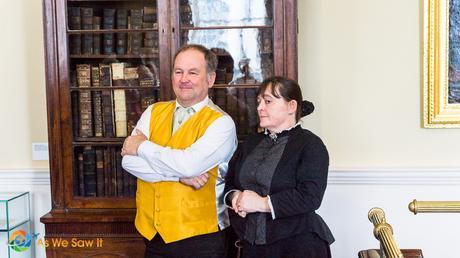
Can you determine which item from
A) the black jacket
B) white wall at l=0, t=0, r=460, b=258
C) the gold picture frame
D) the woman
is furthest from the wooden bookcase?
the gold picture frame

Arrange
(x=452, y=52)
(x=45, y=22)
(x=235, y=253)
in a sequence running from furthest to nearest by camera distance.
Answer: (x=452, y=52)
(x=45, y=22)
(x=235, y=253)

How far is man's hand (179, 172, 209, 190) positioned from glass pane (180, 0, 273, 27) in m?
0.91

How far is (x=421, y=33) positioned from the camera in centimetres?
297

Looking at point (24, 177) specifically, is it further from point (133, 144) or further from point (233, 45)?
point (233, 45)

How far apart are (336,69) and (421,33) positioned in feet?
1.61

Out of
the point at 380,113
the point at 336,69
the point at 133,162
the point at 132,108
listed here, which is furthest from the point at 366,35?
the point at 133,162

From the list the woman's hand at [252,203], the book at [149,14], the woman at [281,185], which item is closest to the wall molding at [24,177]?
the book at [149,14]

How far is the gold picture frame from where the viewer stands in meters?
2.93

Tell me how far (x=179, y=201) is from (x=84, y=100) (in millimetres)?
938

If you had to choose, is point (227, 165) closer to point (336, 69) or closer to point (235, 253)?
point (235, 253)

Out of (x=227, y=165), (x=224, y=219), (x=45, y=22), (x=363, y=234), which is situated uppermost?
(x=45, y=22)

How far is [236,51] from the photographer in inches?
109

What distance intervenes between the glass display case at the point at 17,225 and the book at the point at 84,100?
67 cm

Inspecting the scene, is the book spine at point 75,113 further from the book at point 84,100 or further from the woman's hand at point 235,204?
the woman's hand at point 235,204
